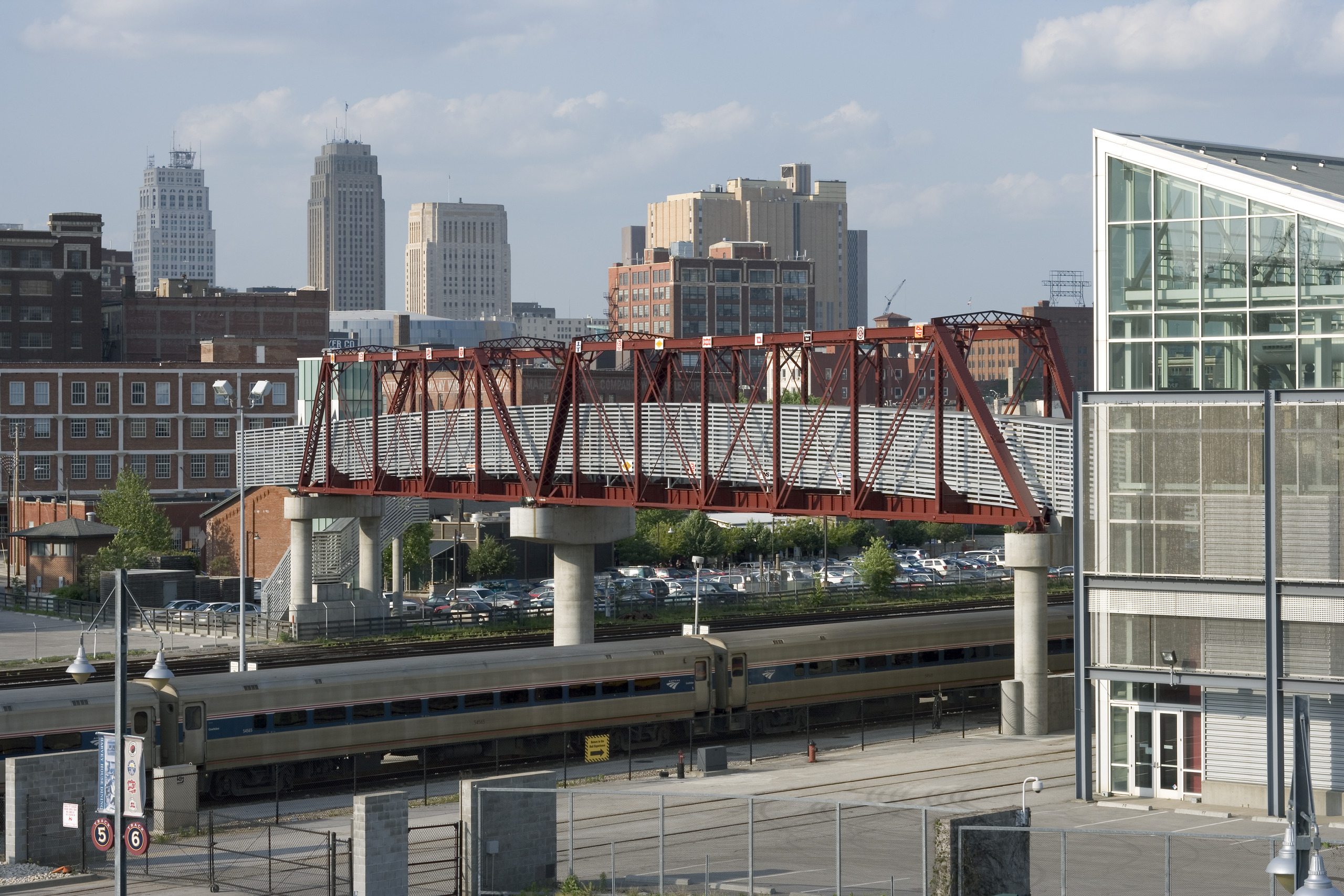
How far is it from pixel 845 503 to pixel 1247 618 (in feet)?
54.2

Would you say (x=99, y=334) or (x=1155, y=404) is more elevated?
(x=99, y=334)

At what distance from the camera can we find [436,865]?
1223 inches

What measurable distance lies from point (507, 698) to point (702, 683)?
6.52 m

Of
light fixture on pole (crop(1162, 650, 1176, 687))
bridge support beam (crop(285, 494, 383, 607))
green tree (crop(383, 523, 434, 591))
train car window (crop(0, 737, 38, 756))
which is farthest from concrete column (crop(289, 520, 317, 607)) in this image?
light fixture on pole (crop(1162, 650, 1176, 687))

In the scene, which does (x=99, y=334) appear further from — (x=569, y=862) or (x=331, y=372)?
(x=569, y=862)

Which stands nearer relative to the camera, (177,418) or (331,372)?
(331,372)

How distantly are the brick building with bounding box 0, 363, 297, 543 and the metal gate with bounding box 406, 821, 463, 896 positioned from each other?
89133mm

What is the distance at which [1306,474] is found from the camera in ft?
122

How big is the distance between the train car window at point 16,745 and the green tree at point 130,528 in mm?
53097

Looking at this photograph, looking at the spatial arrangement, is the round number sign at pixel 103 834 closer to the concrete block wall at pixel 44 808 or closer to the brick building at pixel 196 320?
the concrete block wall at pixel 44 808

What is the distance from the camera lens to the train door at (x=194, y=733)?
1586 inches

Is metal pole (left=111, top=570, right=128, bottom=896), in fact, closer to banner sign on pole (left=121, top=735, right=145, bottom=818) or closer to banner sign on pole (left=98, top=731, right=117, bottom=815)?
banner sign on pole (left=121, top=735, right=145, bottom=818)

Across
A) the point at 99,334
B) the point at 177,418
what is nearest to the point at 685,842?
the point at 177,418

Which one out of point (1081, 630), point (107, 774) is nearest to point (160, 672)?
point (107, 774)
